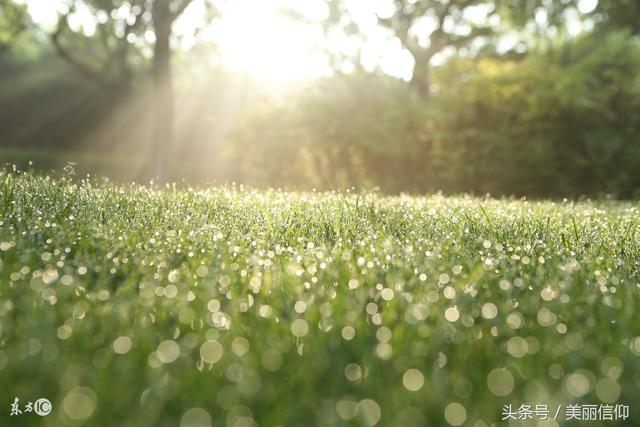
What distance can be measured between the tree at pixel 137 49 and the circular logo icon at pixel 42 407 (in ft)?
58.8

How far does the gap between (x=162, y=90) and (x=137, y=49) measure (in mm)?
12847

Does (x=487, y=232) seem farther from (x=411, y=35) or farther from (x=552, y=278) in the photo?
(x=411, y=35)

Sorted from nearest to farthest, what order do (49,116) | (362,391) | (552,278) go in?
1. (362,391)
2. (552,278)
3. (49,116)

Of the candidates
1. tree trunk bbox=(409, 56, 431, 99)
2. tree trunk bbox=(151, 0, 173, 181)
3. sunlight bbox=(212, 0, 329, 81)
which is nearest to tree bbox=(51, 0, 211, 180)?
tree trunk bbox=(151, 0, 173, 181)

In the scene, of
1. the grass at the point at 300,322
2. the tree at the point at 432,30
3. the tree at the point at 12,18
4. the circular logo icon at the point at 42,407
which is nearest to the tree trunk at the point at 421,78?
the tree at the point at 432,30

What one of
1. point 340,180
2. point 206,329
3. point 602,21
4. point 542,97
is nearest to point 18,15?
point 340,180

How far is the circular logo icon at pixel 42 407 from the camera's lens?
7.52ft

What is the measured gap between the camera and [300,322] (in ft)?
10.6

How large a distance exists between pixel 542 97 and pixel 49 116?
33.7 meters

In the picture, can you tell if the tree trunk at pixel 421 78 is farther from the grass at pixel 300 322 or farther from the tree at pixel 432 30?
the grass at pixel 300 322

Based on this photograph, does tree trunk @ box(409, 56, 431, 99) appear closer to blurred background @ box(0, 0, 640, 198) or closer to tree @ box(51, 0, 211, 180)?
blurred background @ box(0, 0, 640, 198)

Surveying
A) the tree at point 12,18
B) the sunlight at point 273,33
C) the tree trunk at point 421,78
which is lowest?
the tree trunk at point 421,78

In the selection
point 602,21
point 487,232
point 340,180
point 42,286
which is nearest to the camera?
point 42,286

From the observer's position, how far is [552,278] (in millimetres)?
4344
